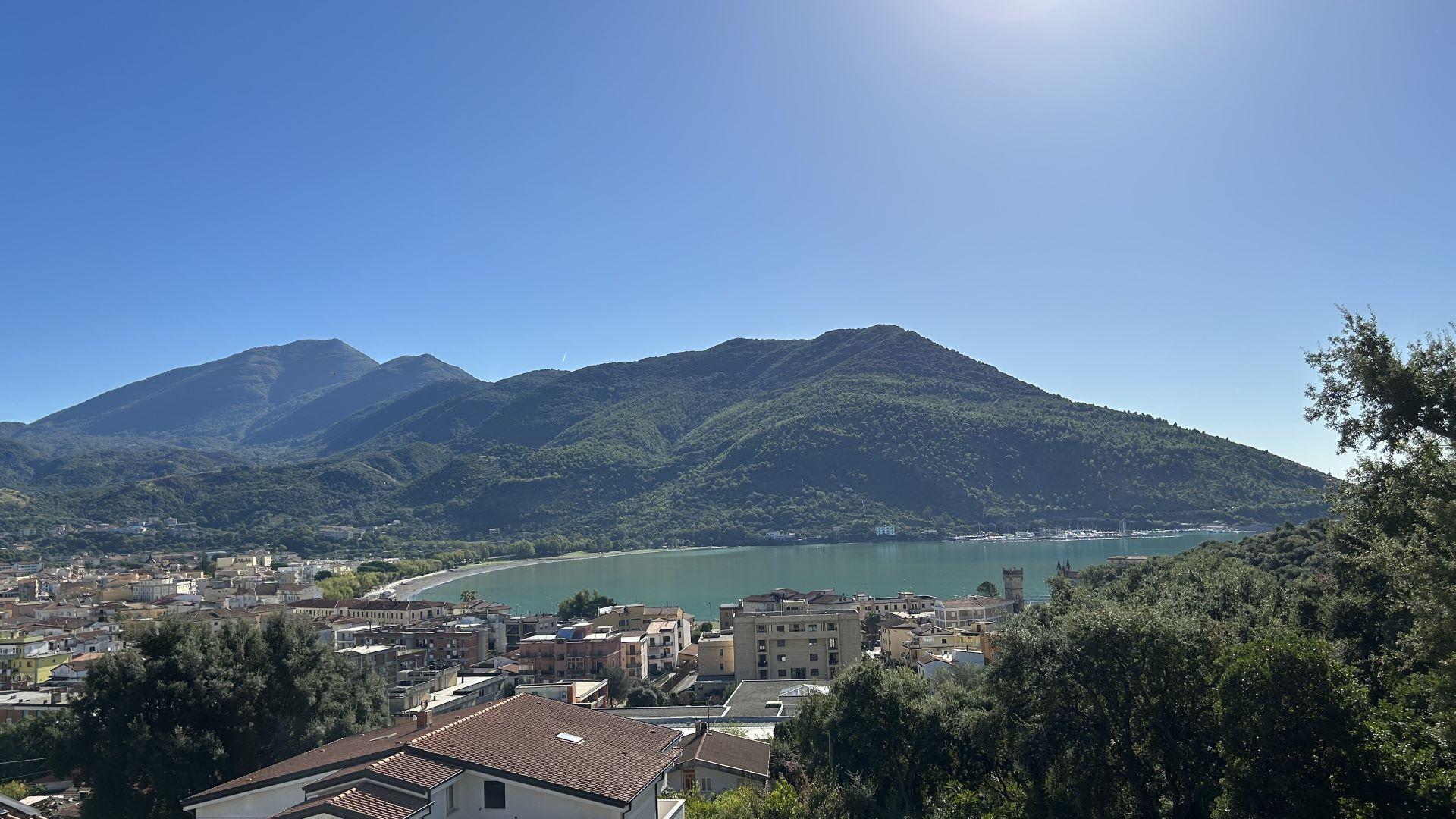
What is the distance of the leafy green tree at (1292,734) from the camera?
23.7ft

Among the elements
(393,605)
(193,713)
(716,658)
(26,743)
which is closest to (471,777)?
(193,713)

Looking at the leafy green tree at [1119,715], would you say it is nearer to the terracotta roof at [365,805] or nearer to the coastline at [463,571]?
the terracotta roof at [365,805]

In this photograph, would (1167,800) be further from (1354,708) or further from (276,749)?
(276,749)

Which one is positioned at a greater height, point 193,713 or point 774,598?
point 193,713

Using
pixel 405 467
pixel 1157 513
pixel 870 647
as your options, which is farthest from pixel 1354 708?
pixel 405 467

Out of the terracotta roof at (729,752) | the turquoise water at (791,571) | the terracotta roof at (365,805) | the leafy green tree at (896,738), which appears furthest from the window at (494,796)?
the turquoise water at (791,571)

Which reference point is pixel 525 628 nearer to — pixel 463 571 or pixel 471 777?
pixel 471 777

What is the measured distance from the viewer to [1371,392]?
9.12m

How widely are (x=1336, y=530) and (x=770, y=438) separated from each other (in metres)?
149

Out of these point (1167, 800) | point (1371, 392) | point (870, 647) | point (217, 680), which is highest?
point (1371, 392)

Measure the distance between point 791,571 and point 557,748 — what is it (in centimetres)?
8068

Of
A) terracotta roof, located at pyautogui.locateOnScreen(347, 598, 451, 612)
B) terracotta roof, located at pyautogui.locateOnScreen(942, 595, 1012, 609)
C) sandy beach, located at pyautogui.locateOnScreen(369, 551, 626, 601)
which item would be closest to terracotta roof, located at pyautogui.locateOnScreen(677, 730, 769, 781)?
terracotta roof, located at pyautogui.locateOnScreen(942, 595, 1012, 609)

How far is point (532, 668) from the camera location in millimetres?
35406

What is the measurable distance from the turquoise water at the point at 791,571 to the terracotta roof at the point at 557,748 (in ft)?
157
